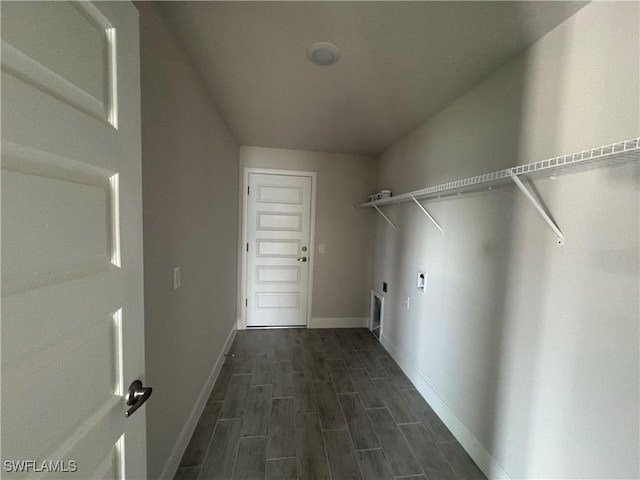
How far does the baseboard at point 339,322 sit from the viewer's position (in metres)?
3.58

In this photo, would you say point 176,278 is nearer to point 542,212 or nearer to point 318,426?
point 318,426

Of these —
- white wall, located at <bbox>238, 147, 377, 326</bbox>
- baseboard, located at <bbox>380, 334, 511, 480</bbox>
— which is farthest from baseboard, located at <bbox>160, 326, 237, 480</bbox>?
baseboard, located at <bbox>380, 334, 511, 480</bbox>

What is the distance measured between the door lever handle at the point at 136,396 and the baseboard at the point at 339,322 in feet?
9.43

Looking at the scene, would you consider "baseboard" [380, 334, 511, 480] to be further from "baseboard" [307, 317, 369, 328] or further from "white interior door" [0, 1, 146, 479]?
"white interior door" [0, 1, 146, 479]

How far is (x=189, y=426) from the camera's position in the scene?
167 cm

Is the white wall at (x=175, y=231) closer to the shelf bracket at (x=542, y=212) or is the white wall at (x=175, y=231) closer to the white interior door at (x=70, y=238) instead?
the white interior door at (x=70, y=238)

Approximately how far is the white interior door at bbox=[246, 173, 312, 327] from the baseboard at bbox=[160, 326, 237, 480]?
41.0 inches

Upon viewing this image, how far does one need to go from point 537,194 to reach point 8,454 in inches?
74.7

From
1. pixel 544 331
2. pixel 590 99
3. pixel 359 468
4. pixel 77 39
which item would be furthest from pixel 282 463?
pixel 590 99

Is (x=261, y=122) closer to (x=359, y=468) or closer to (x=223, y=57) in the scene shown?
(x=223, y=57)

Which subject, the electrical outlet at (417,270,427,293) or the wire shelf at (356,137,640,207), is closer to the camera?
the wire shelf at (356,137,640,207)

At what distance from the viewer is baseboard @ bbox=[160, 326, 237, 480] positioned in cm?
138

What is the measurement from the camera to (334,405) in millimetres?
2039

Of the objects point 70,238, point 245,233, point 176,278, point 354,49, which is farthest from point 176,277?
point 245,233
